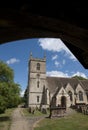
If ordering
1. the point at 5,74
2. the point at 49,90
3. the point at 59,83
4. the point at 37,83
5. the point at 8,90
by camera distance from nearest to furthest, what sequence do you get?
the point at 8,90
the point at 5,74
the point at 49,90
the point at 37,83
the point at 59,83

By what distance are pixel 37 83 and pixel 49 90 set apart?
170 inches

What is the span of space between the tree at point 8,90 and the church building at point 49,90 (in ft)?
71.4

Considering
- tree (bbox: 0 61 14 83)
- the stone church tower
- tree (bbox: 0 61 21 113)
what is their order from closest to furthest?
tree (bbox: 0 61 21 113), tree (bbox: 0 61 14 83), the stone church tower

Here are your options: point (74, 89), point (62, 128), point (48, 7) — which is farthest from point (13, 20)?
point (74, 89)

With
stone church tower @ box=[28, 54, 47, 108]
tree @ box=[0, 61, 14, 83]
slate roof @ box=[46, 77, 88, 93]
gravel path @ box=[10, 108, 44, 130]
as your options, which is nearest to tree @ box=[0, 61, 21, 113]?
tree @ box=[0, 61, 14, 83]

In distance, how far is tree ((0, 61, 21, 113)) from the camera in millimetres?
30328

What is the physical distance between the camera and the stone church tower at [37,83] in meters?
56.7

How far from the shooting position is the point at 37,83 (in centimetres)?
5869

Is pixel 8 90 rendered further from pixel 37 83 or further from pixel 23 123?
pixel 37 83

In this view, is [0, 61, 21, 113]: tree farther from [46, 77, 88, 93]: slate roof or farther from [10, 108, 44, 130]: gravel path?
[46, 77, 88, 93]: slate roof

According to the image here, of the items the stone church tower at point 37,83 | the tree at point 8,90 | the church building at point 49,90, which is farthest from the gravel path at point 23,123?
the stone church tower at point 37,83

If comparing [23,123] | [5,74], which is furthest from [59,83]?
[23,123]

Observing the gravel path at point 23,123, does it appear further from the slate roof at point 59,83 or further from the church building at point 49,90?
the slate roof at point 59,83

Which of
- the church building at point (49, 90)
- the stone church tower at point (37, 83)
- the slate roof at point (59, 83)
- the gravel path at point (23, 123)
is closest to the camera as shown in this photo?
the gravel path at point (23, 123)
